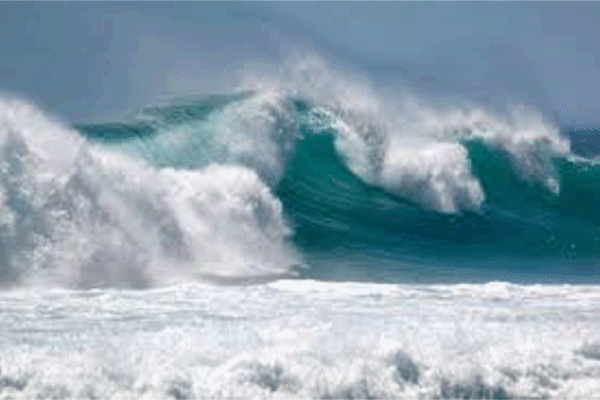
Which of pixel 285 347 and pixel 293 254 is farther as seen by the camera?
pixel 293 254

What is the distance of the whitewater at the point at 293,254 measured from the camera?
1028cm

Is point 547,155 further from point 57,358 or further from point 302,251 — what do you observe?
point 57,358

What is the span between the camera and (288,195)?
22547 millimetres

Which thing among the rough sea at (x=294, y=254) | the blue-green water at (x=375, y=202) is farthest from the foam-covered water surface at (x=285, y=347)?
the blue-green water at (x=375, y=202)

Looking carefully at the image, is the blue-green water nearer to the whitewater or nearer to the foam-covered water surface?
the whitewater

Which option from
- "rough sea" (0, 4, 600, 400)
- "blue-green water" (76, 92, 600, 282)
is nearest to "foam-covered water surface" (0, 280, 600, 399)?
"rough sea" (0, 4, 600, 400)

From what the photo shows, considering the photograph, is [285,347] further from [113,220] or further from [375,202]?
[375,202]

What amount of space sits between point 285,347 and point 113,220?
7767 millimetres

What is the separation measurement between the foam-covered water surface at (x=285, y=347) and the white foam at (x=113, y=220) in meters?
1.52

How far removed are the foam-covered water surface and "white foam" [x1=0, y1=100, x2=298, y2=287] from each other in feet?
5.00

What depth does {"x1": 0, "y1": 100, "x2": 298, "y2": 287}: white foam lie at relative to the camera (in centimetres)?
1622

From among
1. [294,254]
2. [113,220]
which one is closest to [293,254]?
[294,254]

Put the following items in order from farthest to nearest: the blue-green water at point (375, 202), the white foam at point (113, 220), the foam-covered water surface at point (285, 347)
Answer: the blue-green water at point (375, 202) < the white foam at point (113, 220) < the foam-covered water surface at point (285, 347)

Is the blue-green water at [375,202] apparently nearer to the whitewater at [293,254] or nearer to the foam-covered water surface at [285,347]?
the whitewater at [293,254]
